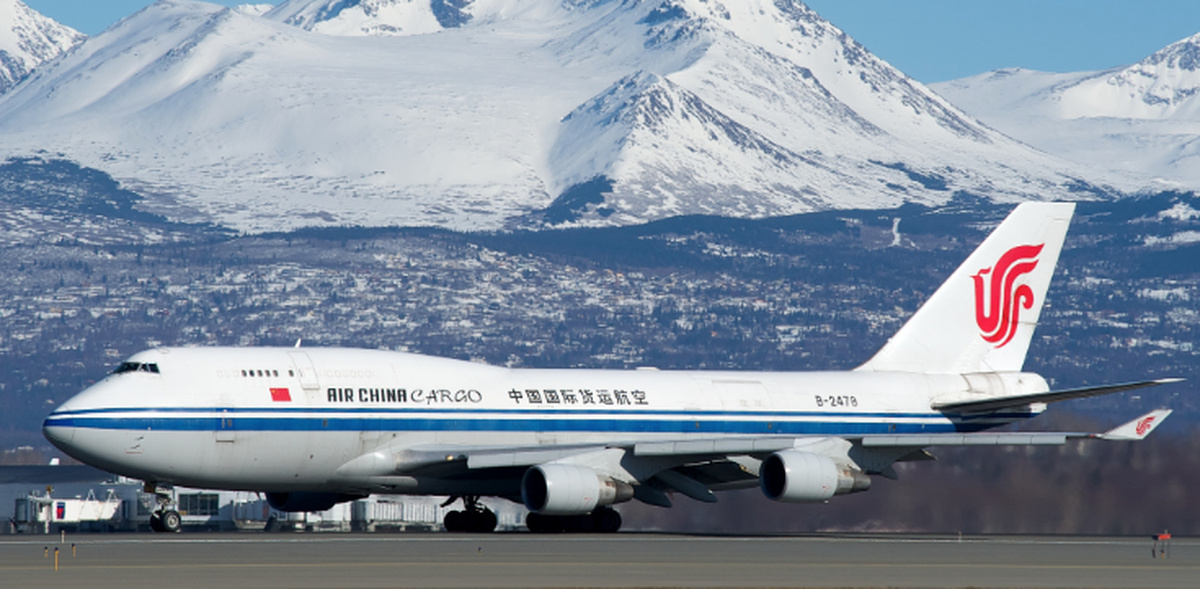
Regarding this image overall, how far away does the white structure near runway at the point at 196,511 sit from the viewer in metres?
60.8

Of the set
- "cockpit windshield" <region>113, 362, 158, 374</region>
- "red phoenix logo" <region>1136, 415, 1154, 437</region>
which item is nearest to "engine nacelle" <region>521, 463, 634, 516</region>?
"cockpit windshield" <region>113, 362, 158, 374</region>

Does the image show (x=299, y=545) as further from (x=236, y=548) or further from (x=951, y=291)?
(x=951, y=291)

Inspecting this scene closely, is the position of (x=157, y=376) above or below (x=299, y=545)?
above

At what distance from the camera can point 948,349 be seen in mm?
56688

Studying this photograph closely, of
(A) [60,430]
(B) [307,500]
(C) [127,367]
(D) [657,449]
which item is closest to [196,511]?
(B) [307,500]

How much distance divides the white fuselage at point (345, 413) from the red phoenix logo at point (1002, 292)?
7395 mm

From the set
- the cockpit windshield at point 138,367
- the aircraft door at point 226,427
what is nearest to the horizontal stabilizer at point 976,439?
the aircraft door at point 226,427

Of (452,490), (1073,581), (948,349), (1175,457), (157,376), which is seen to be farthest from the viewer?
(1175,457)

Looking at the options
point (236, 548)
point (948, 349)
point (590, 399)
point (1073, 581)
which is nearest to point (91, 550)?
point (236, 548)

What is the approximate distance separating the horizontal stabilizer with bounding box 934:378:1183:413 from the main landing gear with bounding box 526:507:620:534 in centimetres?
1231

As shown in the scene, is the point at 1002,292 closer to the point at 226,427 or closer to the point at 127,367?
the point at 226,427

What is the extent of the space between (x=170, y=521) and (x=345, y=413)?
17.5ft

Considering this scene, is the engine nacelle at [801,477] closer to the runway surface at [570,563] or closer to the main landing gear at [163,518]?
the runway surface at [570,563]

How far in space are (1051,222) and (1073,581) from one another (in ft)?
86.6
